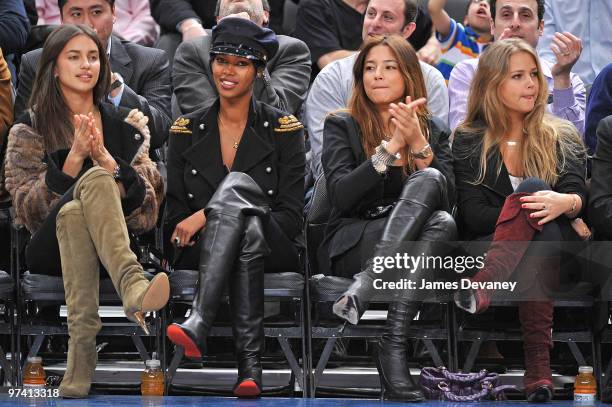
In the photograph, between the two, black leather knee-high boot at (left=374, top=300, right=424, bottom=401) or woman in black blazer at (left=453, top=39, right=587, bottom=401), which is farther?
woman in black blazer at (left=453, top=39, right=587, bottom=401)

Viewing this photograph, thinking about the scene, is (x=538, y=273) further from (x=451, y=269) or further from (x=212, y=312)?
(x=212, y=312)

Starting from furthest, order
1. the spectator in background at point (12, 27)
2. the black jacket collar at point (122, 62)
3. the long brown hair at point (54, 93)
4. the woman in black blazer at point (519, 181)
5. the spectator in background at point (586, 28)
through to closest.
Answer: the spectator in background at point (586, 28) → the spectator in background at point (12, 27) → the black jacket collar at point (122, 62) → the long brown hair at point (54, 93) → the woman in black blazer at point (519, 181)

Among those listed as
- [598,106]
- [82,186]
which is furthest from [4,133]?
[598,106]

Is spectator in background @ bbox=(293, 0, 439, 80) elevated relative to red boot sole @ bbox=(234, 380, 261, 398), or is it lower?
elevated

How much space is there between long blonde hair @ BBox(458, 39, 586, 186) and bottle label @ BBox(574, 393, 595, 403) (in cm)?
89

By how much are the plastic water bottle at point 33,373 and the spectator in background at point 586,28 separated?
340 cm

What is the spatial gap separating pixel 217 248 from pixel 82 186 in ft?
1.80

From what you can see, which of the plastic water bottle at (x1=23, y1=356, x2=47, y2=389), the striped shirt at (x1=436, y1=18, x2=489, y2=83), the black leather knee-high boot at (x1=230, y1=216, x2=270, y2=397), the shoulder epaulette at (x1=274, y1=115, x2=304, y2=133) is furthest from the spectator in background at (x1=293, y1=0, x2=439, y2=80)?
the plastic water bottle at (x1=23, y1=356, x2=47, y2=389)

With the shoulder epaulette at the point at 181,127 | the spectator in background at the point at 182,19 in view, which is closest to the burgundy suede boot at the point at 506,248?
the shoulder epaulette at the point at 181,127

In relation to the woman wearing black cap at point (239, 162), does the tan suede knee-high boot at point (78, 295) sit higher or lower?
lower

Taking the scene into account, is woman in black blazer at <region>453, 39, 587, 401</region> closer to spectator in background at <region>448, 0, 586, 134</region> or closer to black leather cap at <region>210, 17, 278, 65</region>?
spectator in background at <region>448, 0, 586, 134</region>

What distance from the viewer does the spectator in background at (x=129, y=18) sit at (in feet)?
22.3

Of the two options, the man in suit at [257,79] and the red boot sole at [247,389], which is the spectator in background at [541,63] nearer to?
the man in suit at [257,79]

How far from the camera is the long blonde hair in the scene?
194 inches
